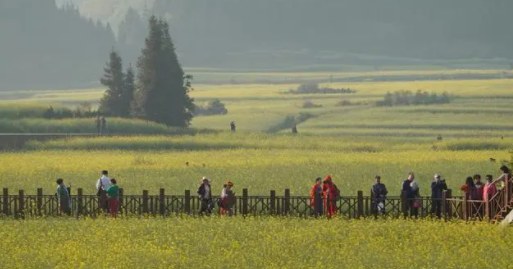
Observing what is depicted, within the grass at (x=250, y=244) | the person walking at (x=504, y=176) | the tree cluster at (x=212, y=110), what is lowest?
the grass at (x=250, y=244)

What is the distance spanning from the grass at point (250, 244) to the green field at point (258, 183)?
0.06 metres

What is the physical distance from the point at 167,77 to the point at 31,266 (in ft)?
272

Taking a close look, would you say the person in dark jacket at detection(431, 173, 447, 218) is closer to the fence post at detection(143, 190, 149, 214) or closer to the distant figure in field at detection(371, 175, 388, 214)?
the distant figure in field at detection(371, 175, 388, 214)

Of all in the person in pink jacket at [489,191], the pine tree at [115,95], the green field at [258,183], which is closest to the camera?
the green field at [258,183]

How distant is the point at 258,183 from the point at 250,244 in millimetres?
23464

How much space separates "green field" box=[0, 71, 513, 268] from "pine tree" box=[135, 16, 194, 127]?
598 cm

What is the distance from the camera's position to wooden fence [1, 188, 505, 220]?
5469 cm

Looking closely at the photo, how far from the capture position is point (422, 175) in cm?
7531

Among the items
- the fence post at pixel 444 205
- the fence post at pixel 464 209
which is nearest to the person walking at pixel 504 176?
the fence post at pixel 464 209

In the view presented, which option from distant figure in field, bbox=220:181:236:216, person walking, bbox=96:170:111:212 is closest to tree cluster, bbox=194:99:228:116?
person walking, bbox=96:170:111:212

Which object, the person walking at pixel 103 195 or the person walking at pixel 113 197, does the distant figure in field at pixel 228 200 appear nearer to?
the person walking at pixel 113 197

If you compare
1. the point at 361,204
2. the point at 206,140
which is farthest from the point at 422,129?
the point at 361,204

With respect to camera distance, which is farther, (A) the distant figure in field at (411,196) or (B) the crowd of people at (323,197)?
(B) the crowd of people at (323,197)

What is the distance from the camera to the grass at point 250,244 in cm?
4256
